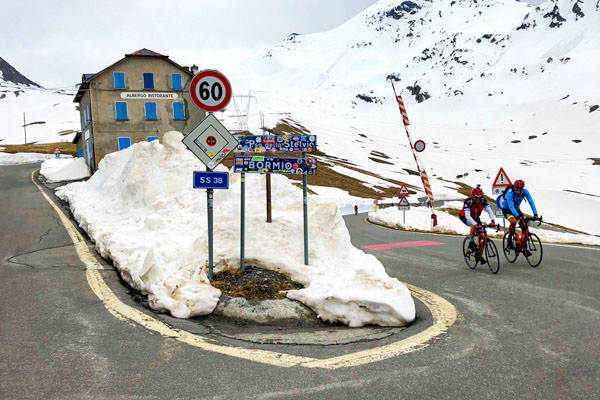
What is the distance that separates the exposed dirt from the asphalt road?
91 cm

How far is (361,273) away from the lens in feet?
19.5

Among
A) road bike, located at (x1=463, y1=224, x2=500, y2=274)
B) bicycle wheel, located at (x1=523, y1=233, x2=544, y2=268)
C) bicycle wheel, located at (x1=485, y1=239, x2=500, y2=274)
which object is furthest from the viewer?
bicycle wheel, located at (x1=523, y1=233, x2=544, y2=268)

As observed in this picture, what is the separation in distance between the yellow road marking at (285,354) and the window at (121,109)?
107ft

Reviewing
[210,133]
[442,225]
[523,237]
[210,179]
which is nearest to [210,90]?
[210,133]

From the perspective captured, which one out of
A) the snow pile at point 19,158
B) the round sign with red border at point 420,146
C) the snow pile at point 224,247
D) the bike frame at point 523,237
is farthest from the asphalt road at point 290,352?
the snow pile at point 19,158

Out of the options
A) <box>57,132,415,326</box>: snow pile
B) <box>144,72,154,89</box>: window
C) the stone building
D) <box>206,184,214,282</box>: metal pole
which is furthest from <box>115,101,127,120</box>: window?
<box>206,184,214,282</box>: metal pole

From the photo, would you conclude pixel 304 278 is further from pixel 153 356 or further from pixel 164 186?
pixel 164 186

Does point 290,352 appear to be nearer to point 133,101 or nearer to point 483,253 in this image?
point 483,253

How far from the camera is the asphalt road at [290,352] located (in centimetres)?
353

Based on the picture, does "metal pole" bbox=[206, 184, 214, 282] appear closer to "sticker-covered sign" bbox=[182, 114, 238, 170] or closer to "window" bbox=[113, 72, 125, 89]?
"sticker-covered sign" bbox=[182, 114, 238, 170]

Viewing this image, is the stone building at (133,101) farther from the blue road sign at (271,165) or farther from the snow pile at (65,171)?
the blue road sign at (271,165)

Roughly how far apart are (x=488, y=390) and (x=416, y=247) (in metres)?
9.78

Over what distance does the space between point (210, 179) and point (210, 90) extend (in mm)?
1285

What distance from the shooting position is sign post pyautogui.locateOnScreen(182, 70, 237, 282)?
19.9 feet
